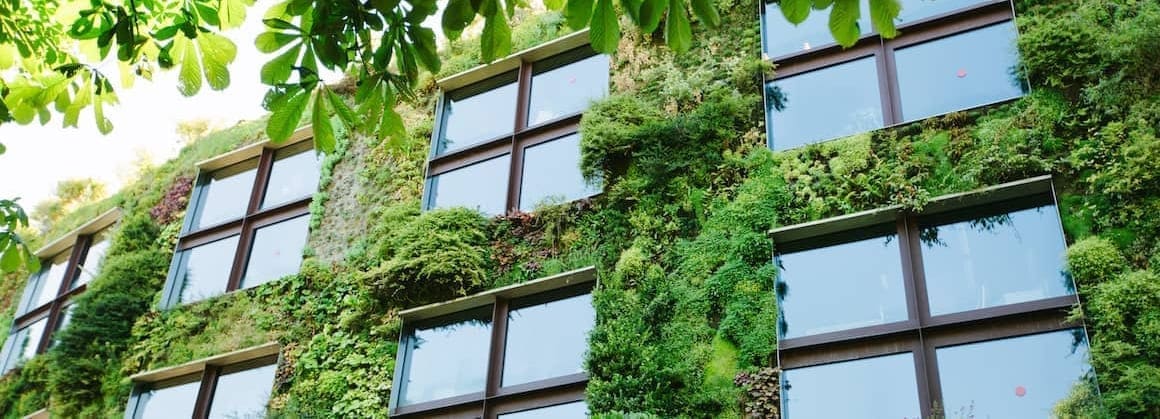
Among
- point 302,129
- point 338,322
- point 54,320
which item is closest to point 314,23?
point 338,322

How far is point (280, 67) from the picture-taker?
11.2 feet

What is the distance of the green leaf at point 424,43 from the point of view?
349 cm

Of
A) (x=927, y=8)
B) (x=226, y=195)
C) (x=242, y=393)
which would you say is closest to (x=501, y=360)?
(x=242, y=393)

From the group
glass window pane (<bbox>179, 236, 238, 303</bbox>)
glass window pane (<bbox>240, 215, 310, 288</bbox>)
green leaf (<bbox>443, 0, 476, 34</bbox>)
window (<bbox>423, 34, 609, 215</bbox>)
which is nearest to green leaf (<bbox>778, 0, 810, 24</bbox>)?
green leaf (<bbox>443, 0, 476, 34</bbox>)

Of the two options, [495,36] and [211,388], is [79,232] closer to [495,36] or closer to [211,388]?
[211,388]

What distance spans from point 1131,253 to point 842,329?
2134 millimetres

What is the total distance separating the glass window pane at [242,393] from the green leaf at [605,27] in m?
8.71

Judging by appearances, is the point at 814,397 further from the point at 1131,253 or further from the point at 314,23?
the point at 314,23

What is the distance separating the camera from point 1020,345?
287 inches

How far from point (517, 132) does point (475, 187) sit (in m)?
0.78

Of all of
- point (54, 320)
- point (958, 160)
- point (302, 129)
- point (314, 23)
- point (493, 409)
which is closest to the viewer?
point (314, 23)

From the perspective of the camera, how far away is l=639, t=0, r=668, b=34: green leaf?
329 cm

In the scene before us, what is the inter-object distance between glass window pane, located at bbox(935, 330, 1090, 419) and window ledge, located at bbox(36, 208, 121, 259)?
12.9m

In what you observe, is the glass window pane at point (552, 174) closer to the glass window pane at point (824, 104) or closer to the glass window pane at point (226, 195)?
the glass window pane at point (824, 104)
